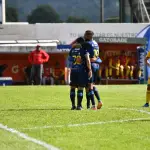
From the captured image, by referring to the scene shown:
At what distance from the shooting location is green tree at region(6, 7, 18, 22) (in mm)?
37188

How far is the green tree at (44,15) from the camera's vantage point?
3912 cm

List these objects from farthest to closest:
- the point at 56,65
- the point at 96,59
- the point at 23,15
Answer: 1. the point at 23,15
2. the point at 56,65
3. the point at 96,59

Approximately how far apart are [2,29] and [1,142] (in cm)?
2631

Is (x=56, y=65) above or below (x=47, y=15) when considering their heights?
below

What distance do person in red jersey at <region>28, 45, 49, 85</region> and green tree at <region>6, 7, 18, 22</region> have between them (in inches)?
313

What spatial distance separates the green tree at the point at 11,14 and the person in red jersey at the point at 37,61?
7956 mm

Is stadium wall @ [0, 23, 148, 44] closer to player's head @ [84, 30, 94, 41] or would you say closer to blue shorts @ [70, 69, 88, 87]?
blue shorts @ [70, 69, 88, 87]

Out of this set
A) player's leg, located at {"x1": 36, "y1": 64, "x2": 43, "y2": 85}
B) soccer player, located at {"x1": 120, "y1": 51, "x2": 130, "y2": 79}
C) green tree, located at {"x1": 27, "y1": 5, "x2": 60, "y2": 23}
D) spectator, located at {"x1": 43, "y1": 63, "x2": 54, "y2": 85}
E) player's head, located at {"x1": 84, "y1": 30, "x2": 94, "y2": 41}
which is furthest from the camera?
green tree, located at {"x1": 27, "y1": 5, "x2": 60, "y2": 23}

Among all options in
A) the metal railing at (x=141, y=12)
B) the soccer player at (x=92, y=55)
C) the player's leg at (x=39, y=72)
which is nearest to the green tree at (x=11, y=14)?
the player's leg at (x=39, y=72)

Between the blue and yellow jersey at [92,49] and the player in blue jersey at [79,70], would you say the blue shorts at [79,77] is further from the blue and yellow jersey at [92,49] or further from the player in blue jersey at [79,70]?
the blue and yellow jersey at [92,49]

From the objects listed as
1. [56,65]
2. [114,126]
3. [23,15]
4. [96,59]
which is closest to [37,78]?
[56,65]

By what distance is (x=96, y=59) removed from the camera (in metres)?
14.0

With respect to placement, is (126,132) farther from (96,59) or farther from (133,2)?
(133,2)

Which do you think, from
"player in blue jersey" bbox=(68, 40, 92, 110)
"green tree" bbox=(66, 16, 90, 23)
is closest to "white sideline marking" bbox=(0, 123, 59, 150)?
"player in blue jersey" bbox=(68, 40, 92, 110)
